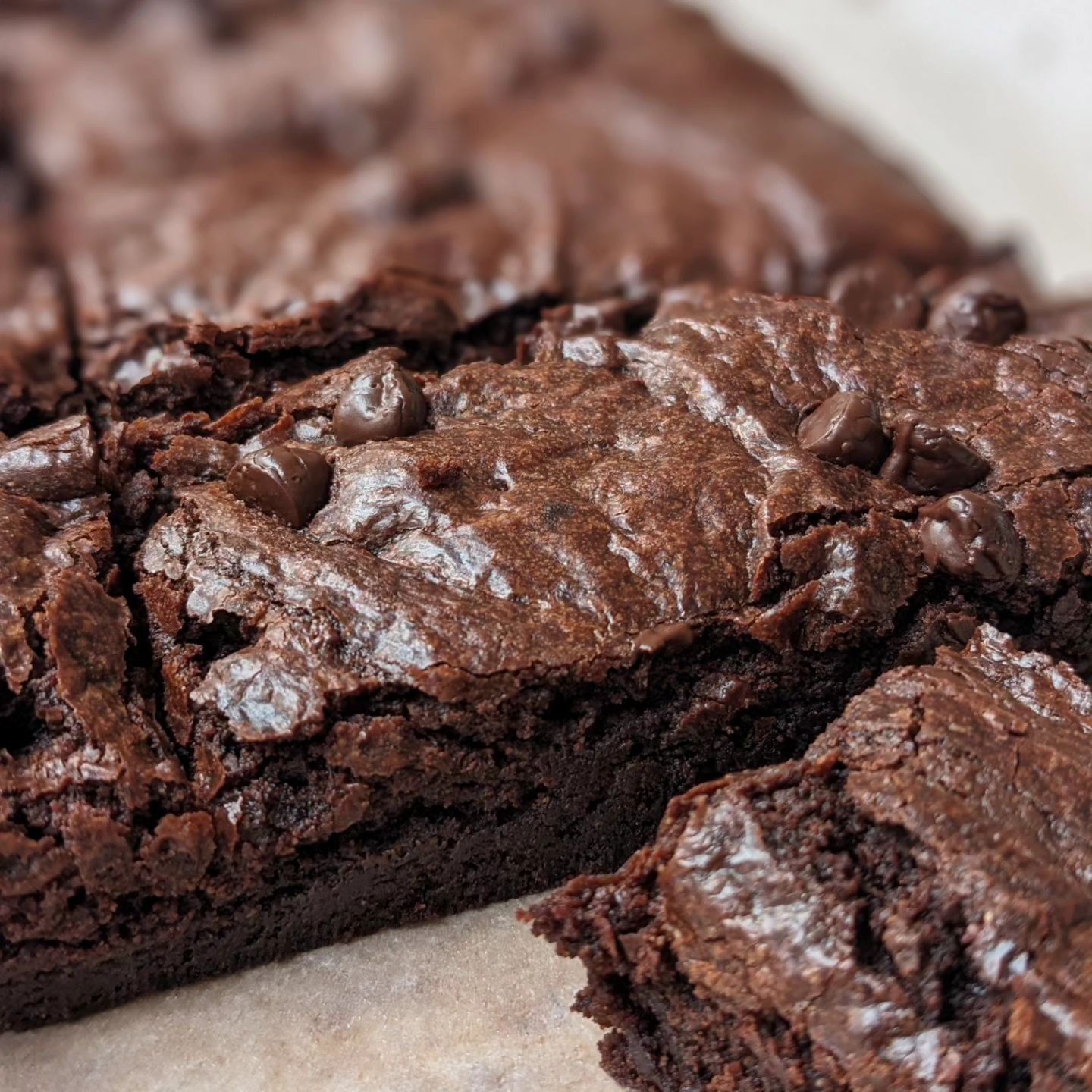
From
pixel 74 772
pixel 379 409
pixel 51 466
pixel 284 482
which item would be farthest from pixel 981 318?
pixel 74 772

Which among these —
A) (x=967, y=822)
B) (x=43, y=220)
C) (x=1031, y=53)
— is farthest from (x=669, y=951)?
(x=1031, y=53)

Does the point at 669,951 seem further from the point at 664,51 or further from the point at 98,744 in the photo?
the point at 664,51

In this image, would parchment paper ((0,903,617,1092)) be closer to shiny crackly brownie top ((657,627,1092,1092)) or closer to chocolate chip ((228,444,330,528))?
shiny crackly brownie top ((657,627,1092,1092))

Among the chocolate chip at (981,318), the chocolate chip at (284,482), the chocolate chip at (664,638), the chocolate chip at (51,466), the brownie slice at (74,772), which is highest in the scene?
the chocolate chip at (981,318)

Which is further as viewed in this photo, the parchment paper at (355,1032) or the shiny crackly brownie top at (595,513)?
the parchment paper at (355,1032)

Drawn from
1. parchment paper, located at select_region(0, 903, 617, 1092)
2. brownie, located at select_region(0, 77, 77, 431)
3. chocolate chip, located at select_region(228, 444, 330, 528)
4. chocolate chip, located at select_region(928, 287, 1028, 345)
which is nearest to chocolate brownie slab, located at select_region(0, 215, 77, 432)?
brownie, located at select_region(0, 77, 77, 431)

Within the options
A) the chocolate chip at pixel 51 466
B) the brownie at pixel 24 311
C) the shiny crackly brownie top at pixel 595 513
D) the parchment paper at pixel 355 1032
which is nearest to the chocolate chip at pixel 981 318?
the shiny crackly brownie top at pixel 595 513

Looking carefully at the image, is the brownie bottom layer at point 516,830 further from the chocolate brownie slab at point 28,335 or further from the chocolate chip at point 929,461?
the chocolate brownie slab at point 28,335
